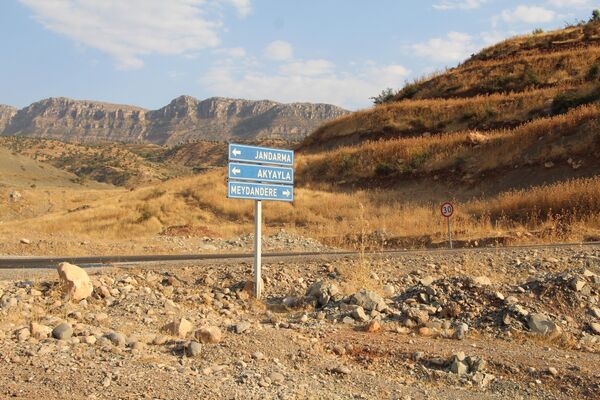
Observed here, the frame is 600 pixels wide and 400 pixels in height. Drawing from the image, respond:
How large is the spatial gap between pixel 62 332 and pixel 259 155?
16.1 feet

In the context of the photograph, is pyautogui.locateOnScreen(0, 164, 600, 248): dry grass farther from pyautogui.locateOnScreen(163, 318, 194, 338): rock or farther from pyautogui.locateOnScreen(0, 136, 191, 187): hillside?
pyautogui.locateOnScreen(0, 136, 191, 187): hillside

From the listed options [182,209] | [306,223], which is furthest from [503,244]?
[182,209]

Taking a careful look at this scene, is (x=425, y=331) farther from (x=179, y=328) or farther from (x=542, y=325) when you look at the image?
(x=179, y=328)

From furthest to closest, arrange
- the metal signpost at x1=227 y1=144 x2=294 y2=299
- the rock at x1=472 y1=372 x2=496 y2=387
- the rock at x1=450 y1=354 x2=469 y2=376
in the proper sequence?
the metal signpost at x1=227 y1=144 x2=294 y2=299
the rock at x1=450 y1=354 x2=469 y2=376
the rock at x1=472 y1=372 x2=496 y2=387

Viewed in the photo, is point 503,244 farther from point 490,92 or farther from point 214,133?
point 214,133

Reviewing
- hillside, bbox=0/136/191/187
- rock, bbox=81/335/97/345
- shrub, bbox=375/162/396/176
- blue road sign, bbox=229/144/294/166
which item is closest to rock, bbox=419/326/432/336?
rock, bbox=81/335/97/345

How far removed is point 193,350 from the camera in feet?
18.2

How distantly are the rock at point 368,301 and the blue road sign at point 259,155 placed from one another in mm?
3108

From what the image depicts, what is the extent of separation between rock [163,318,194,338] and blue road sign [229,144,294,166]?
353 cm

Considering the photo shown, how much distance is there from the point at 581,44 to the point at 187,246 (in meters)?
38.6

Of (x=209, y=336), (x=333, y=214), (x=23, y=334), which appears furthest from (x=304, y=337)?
(x=333, y=214)

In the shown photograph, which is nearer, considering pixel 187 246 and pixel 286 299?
pixel 286 299

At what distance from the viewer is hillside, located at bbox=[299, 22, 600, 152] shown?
33.7 metres

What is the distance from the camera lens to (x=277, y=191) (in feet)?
32.4
